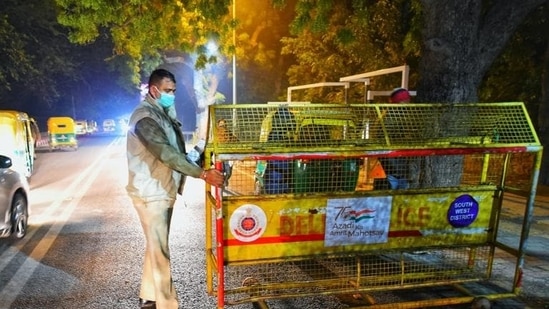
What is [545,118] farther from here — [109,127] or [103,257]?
[109,127]

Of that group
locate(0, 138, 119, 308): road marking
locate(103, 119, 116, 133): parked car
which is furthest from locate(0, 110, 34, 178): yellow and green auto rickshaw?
locate(103, 119, 116, 133): parked car

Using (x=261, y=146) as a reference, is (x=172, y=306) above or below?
below

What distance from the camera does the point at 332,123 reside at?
438 cm

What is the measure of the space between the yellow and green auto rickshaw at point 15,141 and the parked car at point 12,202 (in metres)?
3.11

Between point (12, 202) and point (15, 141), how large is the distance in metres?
4.21

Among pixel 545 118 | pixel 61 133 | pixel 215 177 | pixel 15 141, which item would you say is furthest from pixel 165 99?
pixel 61 133

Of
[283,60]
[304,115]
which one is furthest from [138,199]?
[283,60]

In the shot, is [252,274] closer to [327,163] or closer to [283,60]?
[327,163]

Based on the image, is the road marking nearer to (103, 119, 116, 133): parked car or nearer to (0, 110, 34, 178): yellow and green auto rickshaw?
(0, 110, 34, 178): yellow and green auto rickshaw

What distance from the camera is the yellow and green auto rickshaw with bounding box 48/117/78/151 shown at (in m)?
20.1

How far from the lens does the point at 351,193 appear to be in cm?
372

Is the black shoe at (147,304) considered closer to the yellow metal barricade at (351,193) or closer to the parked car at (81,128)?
the yellow metal barricade at (351,193)

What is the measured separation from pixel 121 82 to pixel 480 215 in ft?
125

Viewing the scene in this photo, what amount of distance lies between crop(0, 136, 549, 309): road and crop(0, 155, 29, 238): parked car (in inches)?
8.2
